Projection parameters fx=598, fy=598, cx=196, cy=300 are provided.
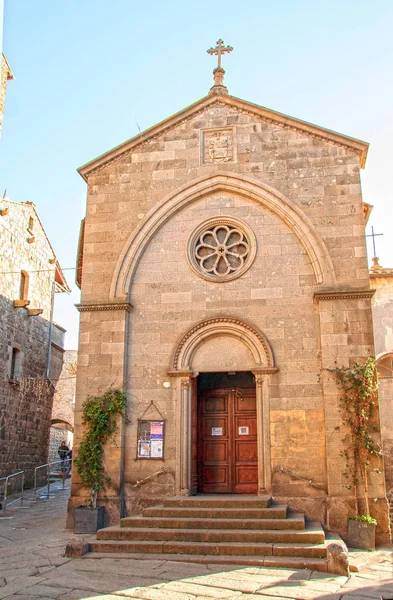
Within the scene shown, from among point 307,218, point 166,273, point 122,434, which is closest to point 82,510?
point 122,434

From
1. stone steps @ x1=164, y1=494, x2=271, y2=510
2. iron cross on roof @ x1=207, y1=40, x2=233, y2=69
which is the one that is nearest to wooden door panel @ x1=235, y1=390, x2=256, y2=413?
stone steps @ x1=164, y1=494, x2=271, y2=510

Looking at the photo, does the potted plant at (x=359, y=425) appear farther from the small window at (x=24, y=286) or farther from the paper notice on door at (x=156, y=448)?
the small window at (x=24, y=286)

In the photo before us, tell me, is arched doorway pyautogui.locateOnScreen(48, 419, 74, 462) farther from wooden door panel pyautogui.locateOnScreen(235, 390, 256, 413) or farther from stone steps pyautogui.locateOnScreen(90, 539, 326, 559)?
stone steps pyautogui.locateOnScreen(90, 539, 326, 559)

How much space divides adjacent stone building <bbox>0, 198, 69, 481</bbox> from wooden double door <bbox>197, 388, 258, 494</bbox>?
8001 mm

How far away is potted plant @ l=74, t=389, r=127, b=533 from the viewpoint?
1209cm

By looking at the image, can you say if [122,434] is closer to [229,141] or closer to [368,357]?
[368,357]

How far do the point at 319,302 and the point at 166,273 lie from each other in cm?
343

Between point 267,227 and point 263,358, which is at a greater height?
point 267,227

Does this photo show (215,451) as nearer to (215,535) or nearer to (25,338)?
(215,535)

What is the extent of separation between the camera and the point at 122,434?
12477 millimetres

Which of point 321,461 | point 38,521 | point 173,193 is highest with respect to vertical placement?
point 173,193

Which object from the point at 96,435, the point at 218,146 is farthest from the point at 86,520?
the point at 218,146

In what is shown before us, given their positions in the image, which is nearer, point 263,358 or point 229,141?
point 263,358

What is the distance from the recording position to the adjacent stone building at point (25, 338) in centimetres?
1884
